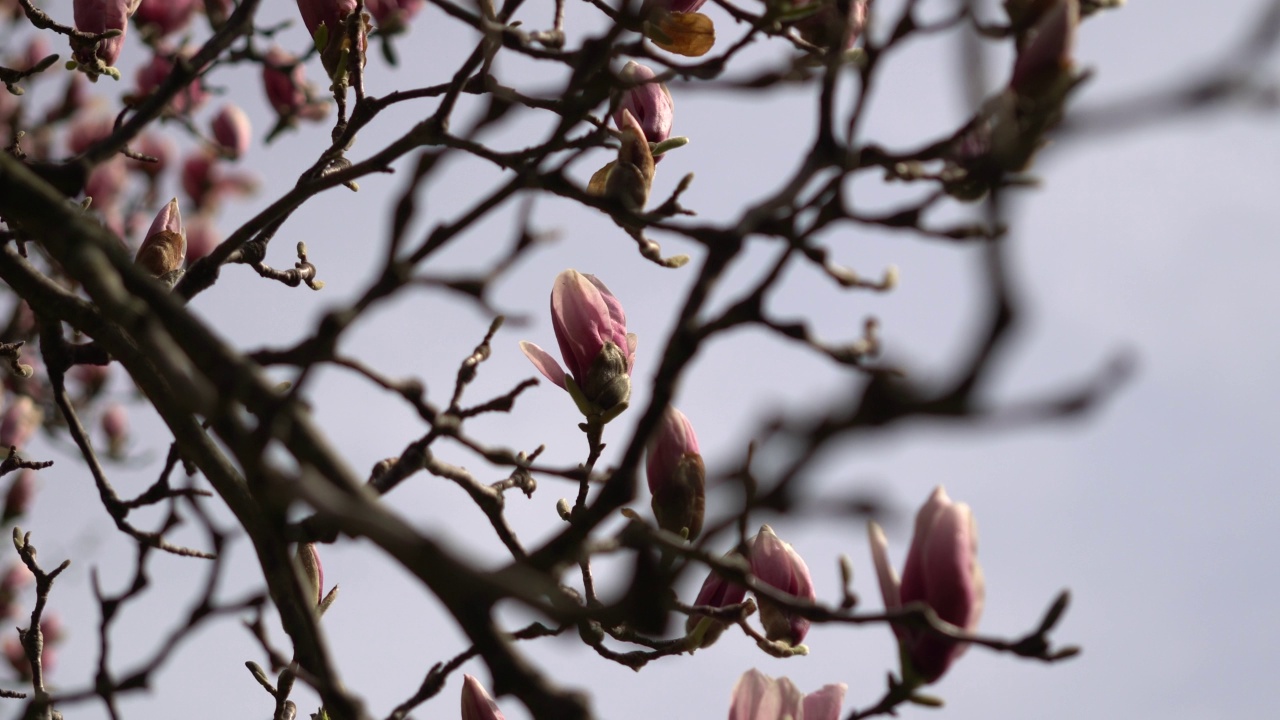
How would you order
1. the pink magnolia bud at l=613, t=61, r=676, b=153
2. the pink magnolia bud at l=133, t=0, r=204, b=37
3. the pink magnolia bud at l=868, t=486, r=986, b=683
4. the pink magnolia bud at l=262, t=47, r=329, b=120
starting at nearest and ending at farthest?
the pink magnolia bud at l=868, t=486, r=986, b=683
the pink magnolia bud at l=613, t=61, r=676, b=153
the pink magnolia bud at l=262, t=47, r=329, b=120
the pink magnolia bud at l=133, t=0, r=204, b=37

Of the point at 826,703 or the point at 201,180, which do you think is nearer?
A: the point at 826,703

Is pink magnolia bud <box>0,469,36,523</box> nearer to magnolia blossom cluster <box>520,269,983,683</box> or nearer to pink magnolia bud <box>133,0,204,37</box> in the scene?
pink magnolia bud <box>133,0,204,37</box>

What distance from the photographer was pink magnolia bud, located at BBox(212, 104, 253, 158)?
370 cm

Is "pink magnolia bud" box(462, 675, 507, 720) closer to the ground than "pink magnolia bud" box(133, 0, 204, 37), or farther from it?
closer to the ground

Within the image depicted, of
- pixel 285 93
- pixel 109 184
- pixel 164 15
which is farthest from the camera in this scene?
pixel 109 184

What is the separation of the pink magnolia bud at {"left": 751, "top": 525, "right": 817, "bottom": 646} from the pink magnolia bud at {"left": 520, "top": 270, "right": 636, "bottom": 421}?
28cm

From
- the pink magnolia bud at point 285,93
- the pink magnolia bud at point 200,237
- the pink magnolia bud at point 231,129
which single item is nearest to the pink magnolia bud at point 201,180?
the pink magnolia bud at point 200,237

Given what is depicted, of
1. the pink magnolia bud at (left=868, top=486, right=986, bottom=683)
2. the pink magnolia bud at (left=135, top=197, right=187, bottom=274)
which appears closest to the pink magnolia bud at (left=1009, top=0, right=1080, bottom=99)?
the pink magnolia bud at (left=868, top=486, right=986, bottom=683)

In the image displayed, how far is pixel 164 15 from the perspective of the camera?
124 inches

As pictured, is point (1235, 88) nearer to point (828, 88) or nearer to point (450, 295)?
point (828, 88)

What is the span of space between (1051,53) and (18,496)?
12.6ft

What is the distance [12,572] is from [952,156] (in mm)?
4788

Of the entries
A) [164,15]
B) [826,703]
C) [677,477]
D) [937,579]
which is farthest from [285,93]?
[937,579]

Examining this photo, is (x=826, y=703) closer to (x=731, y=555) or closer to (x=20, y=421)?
(x=731, y=555)
